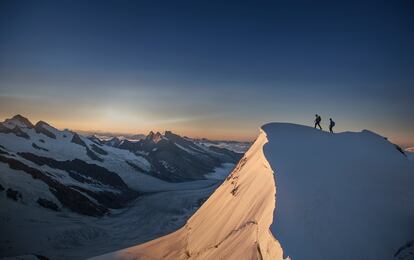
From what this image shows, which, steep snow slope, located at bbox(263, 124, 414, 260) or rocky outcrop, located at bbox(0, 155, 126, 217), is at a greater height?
steep snow slope, located at bbox(263, 124, 414, 260)

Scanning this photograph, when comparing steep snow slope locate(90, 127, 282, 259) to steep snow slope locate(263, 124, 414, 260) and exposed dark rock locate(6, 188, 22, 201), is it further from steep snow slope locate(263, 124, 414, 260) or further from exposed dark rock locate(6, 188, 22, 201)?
exposed dark rock locate(6, 188, 22, 201)

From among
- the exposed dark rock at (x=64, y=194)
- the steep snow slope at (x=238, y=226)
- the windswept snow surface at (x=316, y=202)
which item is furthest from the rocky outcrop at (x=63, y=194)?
the windswept snow surface at (x=316, y=202)

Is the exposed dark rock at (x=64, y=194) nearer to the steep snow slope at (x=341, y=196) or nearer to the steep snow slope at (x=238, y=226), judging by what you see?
the steep snow slope at (x=238, y=226)

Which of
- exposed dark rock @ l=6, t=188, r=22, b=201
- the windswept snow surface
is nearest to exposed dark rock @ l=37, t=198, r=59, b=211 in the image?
exposed dark rock @ l=6, t=188, r=22, b=201

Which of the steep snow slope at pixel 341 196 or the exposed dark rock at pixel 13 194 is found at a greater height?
the steep snow slope at pixel 341 196

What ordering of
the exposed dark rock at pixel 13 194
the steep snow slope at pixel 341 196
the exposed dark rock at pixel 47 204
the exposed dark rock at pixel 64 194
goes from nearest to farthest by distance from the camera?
the steep snow slope at pixel 341 196 < the exposed dark rock at pixel 13 194 < the exposed dark rock at pixel 47 204 < the exposed dark rock at pixel 64 194

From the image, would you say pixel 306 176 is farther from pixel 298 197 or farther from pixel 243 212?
pixel 243 212
